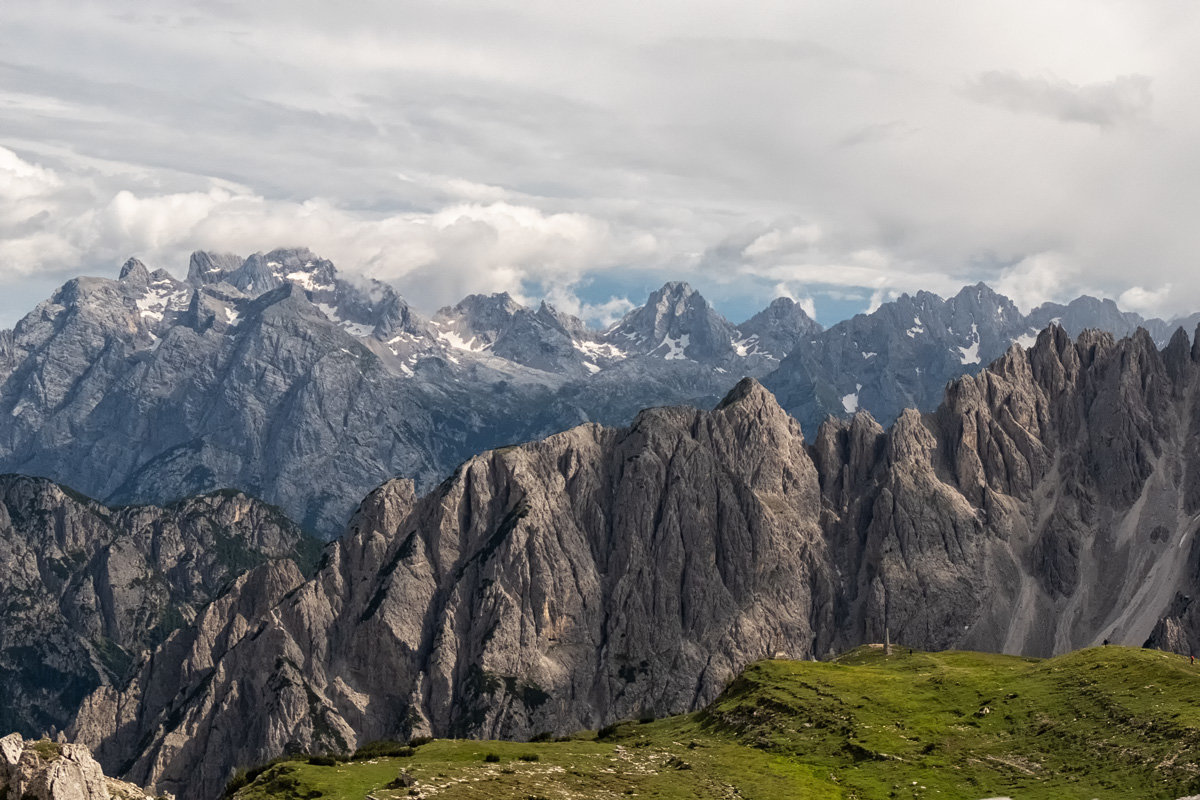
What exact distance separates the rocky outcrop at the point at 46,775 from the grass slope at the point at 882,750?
15441 millimetres

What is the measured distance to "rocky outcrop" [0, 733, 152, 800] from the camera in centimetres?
11631

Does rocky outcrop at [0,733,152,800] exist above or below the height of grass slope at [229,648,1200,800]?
below

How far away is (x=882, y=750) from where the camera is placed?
5310 inches

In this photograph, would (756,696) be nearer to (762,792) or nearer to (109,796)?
(762,792)

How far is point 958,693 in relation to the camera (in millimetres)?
152500

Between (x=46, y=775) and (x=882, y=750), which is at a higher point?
(x=882, y=750)

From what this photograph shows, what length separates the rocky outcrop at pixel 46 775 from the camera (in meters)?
116

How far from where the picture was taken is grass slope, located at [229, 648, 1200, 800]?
117m

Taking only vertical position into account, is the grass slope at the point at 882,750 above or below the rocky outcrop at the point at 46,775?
above

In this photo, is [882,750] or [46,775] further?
[882,750]

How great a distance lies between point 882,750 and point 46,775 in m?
86.1

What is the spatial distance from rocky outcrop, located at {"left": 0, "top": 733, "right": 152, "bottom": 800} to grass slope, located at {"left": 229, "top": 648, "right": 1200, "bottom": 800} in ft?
50.7

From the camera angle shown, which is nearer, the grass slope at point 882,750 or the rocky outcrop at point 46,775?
the rocky outcrop at point 46,775

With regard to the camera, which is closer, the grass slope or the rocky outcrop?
the rocky outcrop
